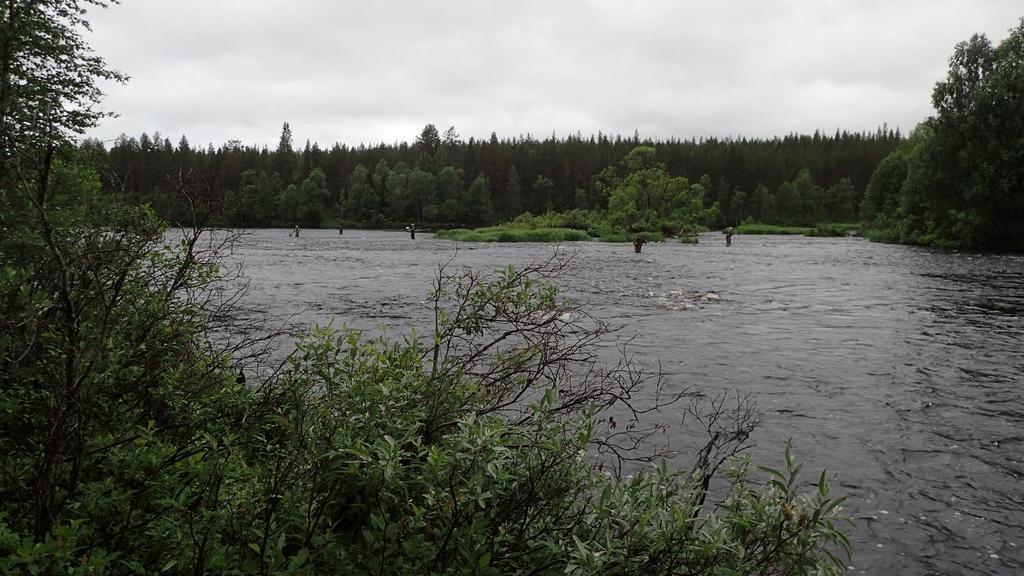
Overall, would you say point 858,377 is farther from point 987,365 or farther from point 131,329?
point 131,329

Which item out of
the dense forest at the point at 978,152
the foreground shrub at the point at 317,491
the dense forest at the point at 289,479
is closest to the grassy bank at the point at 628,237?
the dense forest at the point at 978,152

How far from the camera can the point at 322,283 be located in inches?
1153

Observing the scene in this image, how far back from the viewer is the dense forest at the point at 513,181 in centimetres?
14712

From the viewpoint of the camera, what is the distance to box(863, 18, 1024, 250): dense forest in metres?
52.9

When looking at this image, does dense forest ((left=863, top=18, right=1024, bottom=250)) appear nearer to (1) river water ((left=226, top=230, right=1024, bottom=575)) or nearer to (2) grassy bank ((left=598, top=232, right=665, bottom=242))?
(1) river water ((left=226, top=230, right=1024, bottom=575))

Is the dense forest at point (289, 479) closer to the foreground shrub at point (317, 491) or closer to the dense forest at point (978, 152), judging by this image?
the foreground shrub at point (317, 491)

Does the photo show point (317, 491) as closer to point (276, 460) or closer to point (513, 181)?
point (276, 460)

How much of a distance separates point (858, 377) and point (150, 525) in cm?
1365

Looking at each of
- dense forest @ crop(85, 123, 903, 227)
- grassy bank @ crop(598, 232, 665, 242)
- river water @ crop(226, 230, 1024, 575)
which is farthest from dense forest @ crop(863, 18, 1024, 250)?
dense forest @ crop(85, 123, 903, 227)

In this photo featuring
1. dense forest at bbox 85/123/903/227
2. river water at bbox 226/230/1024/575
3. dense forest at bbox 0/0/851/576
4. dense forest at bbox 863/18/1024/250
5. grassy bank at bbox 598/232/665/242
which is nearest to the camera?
dense forest at bbox 0/0/851/576

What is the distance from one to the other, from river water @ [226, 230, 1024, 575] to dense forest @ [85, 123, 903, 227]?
87311 millimetres

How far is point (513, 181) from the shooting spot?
165 m

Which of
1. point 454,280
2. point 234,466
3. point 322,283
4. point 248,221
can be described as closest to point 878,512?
point 454,280

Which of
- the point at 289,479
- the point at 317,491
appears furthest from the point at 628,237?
the point at 317,491
